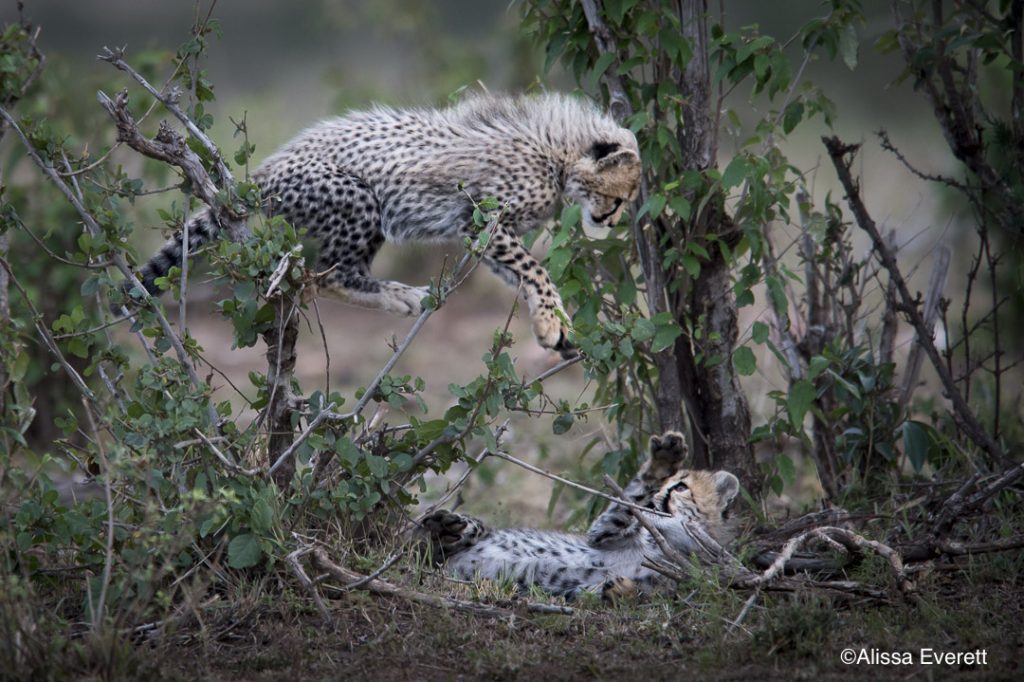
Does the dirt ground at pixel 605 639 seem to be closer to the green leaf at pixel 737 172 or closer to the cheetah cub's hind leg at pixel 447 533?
the cheetah cub's hind leg at pixel 447 533

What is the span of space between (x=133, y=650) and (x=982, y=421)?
3.42 metres

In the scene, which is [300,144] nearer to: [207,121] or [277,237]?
[207,121]

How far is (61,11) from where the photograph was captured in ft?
33.3

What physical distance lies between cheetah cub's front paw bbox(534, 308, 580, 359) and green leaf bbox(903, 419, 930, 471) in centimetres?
134

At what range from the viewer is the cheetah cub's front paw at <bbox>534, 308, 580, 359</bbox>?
3.78 m

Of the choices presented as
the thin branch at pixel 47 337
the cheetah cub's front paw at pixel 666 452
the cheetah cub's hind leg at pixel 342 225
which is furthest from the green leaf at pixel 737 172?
the thin branch at pixel 47 337

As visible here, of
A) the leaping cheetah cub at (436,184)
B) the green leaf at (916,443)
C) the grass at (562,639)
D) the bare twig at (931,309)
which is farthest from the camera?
the bare twig at (931,309)

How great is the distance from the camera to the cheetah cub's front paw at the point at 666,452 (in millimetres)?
3986

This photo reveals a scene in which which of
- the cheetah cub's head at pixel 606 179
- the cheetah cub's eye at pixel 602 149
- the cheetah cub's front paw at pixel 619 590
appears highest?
the cheetah cub's eye at pixel 602 149

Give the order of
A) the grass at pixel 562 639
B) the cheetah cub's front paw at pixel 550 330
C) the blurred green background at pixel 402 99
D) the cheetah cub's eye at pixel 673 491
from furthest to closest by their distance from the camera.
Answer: the blurred green background at pixel 402 99 → the cheetah cub's eye at pixel 673 491 → the cheetah cub's front paw at pixel 550 330 → the grass at pixel 562 639

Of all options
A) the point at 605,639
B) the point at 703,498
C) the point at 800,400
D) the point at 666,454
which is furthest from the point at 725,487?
the point at 605,639

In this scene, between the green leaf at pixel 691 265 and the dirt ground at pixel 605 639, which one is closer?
the dirt ground at pixel 605 639

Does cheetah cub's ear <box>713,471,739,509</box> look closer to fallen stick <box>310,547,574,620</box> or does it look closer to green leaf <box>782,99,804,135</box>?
fallen stick <box>310,547,574,620</box>

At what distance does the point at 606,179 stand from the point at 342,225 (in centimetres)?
96
